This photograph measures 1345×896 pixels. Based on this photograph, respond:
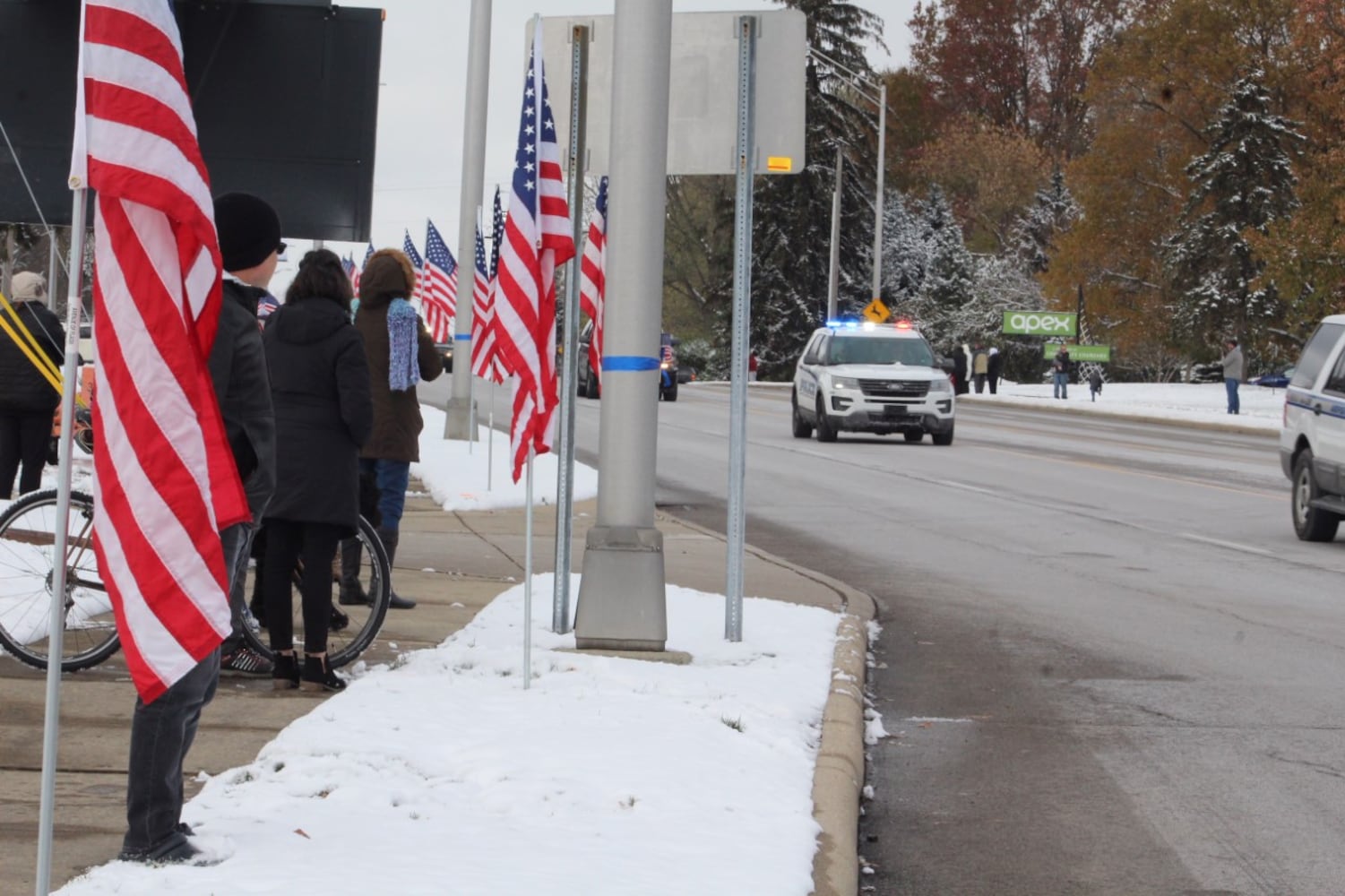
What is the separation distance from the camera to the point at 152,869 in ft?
16.6

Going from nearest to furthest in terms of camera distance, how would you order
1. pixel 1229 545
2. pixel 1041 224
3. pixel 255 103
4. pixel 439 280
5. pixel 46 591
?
pixel 46 591, pixel 255 103, pixel 1229 545, pixel 439 280, pixel 1041 224

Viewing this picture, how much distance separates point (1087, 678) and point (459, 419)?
57.7 feet

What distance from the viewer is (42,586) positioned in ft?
27.8

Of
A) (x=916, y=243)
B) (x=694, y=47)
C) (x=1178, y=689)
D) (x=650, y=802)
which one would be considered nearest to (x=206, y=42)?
(x=694, y=47)

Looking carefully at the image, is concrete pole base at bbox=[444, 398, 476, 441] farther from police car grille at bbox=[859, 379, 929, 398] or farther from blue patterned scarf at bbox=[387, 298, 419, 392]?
blue patterned scarf at bbox=[387, 298, 419, 392]

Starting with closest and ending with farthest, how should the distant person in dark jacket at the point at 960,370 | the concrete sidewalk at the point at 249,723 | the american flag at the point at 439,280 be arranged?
1. the concrete sidewalk at the point at 249,723
2. the american flag at the point at 439,280
3. the distant person in dark jacket at the point at 960,370

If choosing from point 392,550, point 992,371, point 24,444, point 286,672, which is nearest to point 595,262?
point 392,550

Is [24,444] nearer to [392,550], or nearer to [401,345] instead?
[392,550]

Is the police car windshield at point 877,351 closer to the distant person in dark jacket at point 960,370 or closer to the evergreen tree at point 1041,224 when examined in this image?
the distant person in dark jacket at point 960,370

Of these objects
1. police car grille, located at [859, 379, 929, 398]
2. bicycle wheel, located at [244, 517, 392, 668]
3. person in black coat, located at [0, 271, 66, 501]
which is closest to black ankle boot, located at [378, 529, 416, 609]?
bicycle wheel, located at [244, 517, 392, 668]

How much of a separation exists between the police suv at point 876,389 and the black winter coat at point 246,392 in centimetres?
2544

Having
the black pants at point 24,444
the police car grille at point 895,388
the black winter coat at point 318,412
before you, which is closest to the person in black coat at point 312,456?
the black winter coat at point 318,412

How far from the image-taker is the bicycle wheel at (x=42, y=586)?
841cm

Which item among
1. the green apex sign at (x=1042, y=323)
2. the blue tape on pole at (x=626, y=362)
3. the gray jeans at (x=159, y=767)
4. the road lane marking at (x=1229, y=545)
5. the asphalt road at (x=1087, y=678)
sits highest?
the green apex sign at (x=1042, y=323)
